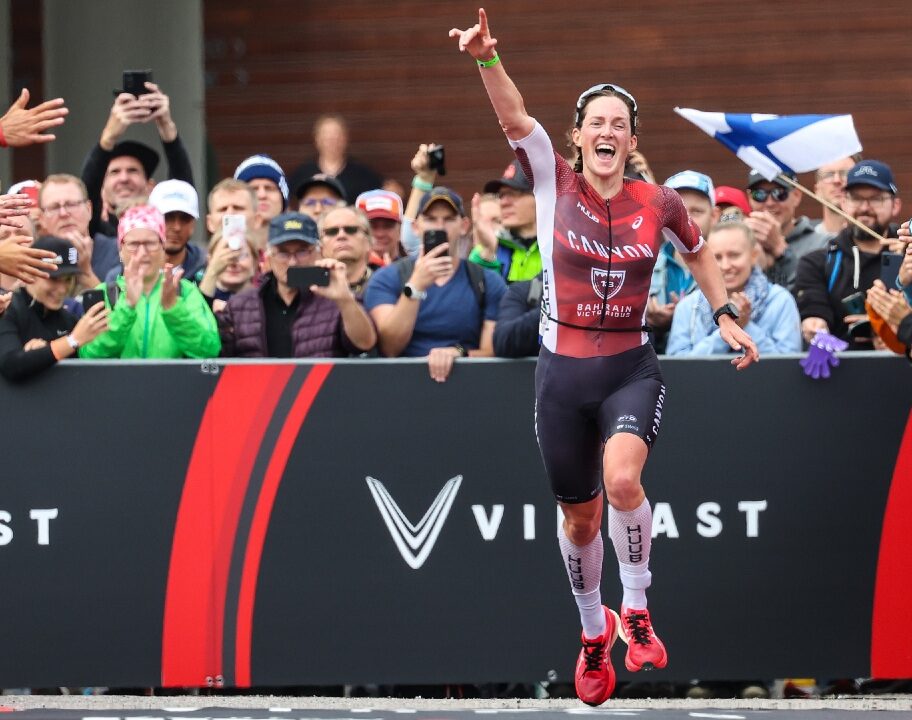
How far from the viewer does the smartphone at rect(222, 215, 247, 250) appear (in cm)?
934

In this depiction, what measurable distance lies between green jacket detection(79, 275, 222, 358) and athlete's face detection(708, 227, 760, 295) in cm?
260

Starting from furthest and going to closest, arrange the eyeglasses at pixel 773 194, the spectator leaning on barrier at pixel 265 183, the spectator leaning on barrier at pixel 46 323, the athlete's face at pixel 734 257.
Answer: the spectator leaning on barrier at pixel 265 183 < the eyeglasses at pixel 773 194 < the athlete's face at pixel 734 257 < the spectator leaning on barrier at pixel 46 323

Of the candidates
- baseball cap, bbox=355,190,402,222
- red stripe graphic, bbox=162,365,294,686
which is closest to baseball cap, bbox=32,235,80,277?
red stripe graphic, bbox=162,365,294,686

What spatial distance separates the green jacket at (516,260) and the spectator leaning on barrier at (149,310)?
5.79ft

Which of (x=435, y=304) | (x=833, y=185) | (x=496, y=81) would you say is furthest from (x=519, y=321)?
(x=833, y=185)

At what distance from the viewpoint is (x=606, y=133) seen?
7152 millimetres

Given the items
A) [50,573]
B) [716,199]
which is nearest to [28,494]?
[50,573]

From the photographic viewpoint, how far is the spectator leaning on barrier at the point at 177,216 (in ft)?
31.6

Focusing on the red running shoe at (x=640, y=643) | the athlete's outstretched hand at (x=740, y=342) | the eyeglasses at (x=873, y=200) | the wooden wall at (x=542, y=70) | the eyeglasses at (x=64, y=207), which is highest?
A: the wooden wall at (x=542, y=70)

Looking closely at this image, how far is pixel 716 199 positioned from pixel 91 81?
6221 millimetres

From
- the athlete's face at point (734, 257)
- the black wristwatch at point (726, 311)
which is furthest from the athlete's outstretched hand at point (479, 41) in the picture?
the athlete's face at point (734, 257)

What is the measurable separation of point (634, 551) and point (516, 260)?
8.47ft

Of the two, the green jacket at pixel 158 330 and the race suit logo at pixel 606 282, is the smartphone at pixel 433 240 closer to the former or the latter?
the green jacket at pixel 158 330

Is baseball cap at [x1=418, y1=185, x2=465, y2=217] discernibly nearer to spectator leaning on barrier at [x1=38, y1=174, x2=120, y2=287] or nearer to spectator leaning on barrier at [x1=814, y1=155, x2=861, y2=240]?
spectator leaning on barrier at [x1=38, y1=174, x2=120, y2=287]
